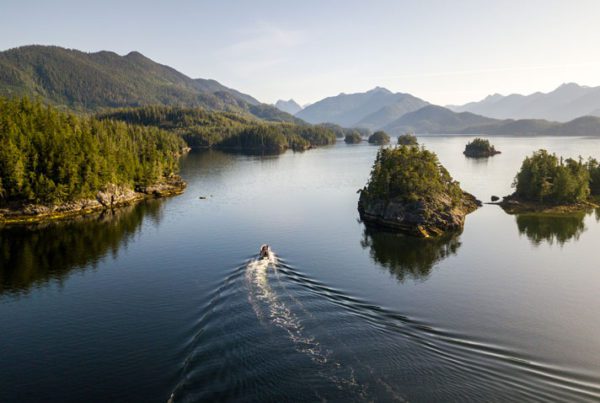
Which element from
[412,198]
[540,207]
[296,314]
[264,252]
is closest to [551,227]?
[540,207]

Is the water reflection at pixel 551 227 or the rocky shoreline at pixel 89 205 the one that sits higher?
the rocky shoreline at pixel 89 205

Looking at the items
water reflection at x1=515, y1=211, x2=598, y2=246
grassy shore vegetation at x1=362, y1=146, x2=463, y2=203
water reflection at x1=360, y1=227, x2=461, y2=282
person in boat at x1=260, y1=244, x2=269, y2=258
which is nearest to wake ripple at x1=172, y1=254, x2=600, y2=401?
person in boat at x1=260, y1=244, x2=269, y2=258

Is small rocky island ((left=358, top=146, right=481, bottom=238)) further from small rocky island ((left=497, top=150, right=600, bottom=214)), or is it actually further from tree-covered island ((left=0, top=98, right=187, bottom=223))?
tree-covered island ((left=0, top=98, right=187, bottom=223))

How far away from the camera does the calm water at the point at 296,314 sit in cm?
3847

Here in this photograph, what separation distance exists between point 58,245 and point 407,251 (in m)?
76.7

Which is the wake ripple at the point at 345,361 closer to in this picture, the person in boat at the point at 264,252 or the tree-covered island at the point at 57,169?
the person in boat at the point at 264,252

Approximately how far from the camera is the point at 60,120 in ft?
452

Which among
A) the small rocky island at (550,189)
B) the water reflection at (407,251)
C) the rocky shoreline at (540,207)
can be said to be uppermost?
the small rocky island at (550,189)

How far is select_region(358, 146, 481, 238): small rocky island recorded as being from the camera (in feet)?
323

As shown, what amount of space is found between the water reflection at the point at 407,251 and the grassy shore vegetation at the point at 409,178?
43.6 feet

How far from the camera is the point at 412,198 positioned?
329 ft

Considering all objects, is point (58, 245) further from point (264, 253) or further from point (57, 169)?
point (264, 253)

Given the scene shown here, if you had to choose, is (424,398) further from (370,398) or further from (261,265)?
(261,265)

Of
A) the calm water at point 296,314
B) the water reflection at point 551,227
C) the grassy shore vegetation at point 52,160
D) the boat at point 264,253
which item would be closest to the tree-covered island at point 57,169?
the grassy shore vegetation at point 52,160
